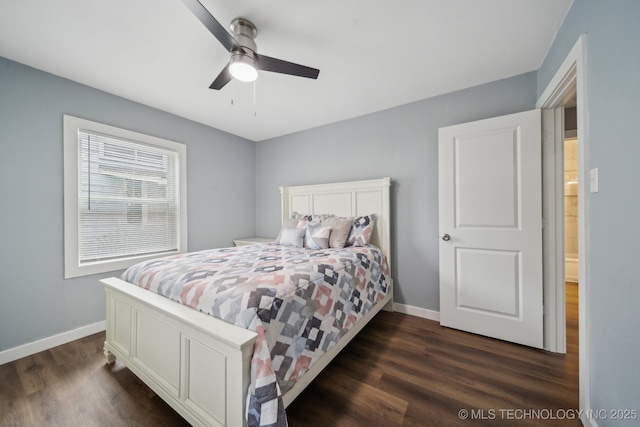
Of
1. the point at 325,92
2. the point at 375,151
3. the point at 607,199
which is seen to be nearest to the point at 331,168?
the point at 375,151

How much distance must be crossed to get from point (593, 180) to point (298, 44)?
1995 millimetres

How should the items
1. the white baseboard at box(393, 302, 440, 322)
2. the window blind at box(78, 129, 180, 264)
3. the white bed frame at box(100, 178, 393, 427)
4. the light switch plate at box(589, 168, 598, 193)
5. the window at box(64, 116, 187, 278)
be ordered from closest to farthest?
the white bed frame at box(100, 178, 393, 427)
the light switch plate at box(589, 168, 598, 193)
the window at box(64, 116, 187, 278)
the window blind at box(78, 129, 180, 264)
the white baseboard at box(393, 302, 440, 322)

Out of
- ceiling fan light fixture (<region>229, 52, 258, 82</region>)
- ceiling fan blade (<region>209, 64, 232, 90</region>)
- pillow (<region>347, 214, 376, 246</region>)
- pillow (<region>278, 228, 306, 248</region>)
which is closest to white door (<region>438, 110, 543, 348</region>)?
pillow (<region>347, 214, 376, 246</region>)

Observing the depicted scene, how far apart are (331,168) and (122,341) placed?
2.76 m

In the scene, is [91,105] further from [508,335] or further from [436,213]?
[508,335]

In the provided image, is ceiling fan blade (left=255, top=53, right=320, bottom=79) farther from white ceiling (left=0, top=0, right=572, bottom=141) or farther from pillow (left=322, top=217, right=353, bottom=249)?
pillow (left=322, top=217, right=353, bottom=249)

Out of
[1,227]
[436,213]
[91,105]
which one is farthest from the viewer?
[436,213]

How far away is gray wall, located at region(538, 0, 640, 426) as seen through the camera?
912 millimetres

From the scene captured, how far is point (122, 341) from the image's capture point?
1.67 metres

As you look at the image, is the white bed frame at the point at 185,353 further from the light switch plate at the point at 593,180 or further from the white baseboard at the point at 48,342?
the light switch plate at the point at 593,180

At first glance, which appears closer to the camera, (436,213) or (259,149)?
(436,213)

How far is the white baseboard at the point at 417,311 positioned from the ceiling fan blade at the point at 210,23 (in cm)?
287

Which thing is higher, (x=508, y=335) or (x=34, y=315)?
(x=34, y=315)

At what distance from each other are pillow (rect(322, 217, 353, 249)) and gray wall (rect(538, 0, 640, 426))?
1.78 metres
